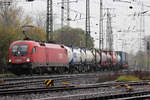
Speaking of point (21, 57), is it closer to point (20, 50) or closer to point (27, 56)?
point (27, 56)

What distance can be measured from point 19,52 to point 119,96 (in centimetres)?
1622

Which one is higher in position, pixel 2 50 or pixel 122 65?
pixel 2 50

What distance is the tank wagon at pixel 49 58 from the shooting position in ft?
87.6

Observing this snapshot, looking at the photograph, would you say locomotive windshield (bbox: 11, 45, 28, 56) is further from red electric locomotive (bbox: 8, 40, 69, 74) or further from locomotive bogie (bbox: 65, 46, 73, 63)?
locomotive bogie (bbox: 65, 46, 73, 63)

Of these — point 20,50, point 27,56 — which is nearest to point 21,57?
point 27,56

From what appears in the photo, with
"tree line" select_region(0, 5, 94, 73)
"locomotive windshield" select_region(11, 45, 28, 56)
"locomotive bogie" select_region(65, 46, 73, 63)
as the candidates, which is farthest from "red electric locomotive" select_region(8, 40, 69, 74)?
"locomotive bogie" select_region(65, 46, 73, 63)

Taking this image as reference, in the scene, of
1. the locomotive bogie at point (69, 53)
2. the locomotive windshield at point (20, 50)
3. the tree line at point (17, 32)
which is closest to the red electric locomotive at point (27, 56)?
the locomotive windshield at point (20, 50)

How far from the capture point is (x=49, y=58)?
98.3 ft

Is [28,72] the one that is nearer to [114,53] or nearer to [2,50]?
[2,50]

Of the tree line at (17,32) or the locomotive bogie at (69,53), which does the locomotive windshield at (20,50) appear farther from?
the locomotive bogie at (69,53)

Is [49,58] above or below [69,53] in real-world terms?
below

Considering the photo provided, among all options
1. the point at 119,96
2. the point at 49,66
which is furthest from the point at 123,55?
the point at 119,96

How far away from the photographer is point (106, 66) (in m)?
48.3

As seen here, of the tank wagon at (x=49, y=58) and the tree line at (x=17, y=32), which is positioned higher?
the tree line at (x=17, y=32)
